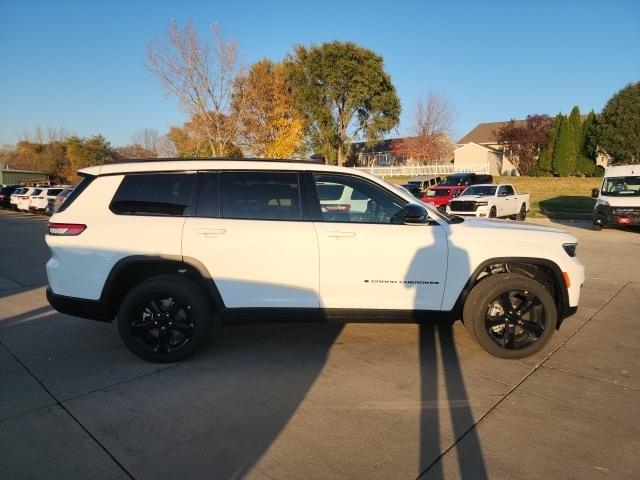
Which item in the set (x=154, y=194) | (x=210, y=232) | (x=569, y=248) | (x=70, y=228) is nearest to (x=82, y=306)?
(x=70, y=228)

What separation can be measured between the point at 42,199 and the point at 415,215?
26522mm

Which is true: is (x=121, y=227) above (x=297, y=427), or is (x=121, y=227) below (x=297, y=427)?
above

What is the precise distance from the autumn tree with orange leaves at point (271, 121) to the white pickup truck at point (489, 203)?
1808cm

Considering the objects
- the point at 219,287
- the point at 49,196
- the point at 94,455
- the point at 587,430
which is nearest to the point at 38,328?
the point at 219,287

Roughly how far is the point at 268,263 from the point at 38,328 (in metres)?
3.15

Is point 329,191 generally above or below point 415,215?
above

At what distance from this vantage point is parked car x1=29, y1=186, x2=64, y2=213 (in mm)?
24859

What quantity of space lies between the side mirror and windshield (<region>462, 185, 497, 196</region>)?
1583 cm

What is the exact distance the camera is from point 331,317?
409 centimetres

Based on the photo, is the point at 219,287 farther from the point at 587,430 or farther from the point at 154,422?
the point at 587,430

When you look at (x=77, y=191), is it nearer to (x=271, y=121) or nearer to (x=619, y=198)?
(x=619, y=198)

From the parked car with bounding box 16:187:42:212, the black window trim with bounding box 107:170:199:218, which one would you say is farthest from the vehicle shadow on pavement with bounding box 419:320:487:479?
the parked car with bounding box 16:187:42:212

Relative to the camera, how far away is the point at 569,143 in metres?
39.0

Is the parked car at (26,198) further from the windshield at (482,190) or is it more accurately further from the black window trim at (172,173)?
the black window trim at (172,173)
